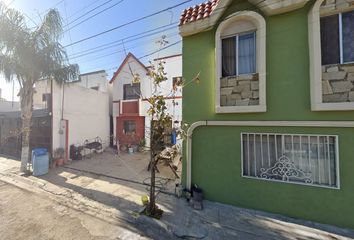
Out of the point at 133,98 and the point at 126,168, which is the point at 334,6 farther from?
the point at 133,98

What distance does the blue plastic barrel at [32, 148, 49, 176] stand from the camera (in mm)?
8555

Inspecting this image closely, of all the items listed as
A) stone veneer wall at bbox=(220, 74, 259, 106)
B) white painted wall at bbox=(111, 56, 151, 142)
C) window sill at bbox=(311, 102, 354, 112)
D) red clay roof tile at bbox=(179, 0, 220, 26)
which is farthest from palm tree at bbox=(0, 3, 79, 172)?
window sill at bbox=(311, 102, 354, 112)

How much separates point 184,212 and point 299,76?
4794 millimetres

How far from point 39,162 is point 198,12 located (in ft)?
30.1

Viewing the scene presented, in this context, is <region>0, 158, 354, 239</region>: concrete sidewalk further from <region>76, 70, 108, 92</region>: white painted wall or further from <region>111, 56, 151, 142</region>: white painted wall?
<region>76, 70, 108, 92</region>: white painted wall

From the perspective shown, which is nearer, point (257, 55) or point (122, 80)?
point (257, 55)

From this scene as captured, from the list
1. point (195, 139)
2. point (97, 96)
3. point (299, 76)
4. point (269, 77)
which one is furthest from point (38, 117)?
point (299, 76)

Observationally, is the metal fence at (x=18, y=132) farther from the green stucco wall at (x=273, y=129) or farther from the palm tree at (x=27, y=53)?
the green stucco wall at (x=273, y=129)

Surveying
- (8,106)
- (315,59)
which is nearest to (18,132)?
(8,106)

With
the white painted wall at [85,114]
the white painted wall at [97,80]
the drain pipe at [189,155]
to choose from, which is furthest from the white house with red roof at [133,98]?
the drain pipe at [189,155]

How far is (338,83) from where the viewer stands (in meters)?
4.66

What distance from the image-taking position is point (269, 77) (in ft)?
17.4

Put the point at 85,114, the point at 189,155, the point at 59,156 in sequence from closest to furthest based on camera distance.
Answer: the point at 189,155
the point at 59,156
the point at 85,114

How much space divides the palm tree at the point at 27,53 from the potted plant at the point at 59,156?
1369 millimetres
